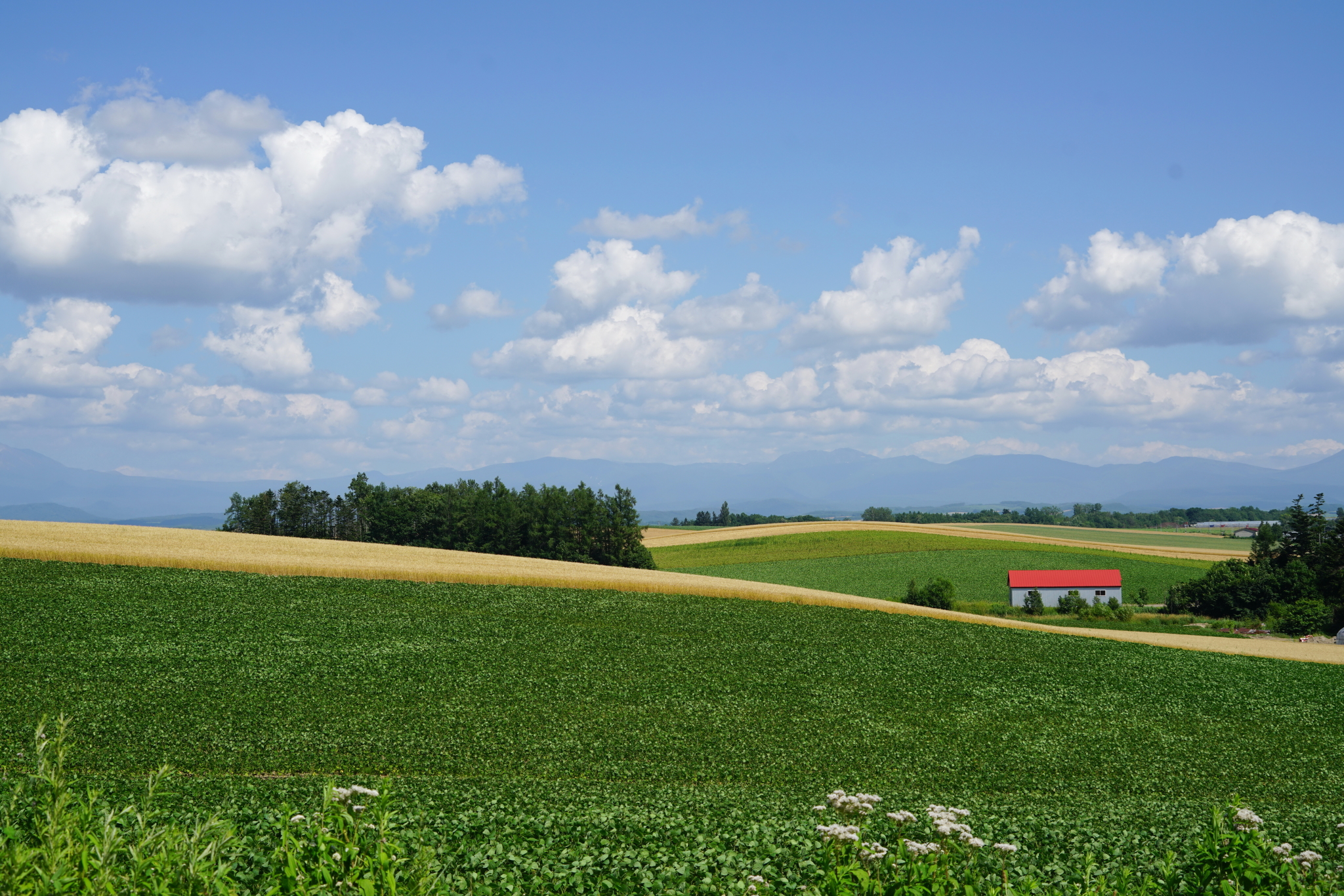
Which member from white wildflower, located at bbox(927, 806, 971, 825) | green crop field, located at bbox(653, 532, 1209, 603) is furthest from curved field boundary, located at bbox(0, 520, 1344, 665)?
white wildflower, located at bbox(927, 806, 971, 825)

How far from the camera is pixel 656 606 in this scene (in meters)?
46.3

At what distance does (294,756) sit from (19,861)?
1716cm

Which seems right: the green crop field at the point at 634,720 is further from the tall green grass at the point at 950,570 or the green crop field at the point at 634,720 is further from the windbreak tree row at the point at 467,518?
the windbreak tree row at the point at 467,518

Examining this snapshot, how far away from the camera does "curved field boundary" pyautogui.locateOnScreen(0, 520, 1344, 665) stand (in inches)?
1863

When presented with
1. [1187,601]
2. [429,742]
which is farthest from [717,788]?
[1187,601]

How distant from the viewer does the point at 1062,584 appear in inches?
3334

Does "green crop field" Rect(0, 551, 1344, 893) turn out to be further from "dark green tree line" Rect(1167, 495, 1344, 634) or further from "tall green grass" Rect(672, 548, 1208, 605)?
"tall green grass" Rect(672, 548, 1208, 605)

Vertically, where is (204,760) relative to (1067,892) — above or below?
below

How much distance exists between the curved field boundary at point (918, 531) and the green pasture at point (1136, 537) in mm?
2913

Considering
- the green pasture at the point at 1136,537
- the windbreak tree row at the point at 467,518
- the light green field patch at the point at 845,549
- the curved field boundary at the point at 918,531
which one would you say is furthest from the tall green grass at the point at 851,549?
the green pasture at the point at 1136,537

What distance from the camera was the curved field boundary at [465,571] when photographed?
1863 inches

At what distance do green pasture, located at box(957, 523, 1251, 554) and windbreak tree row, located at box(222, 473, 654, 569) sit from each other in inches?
2839

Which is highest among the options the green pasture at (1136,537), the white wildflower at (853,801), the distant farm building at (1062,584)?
the white wildflower at (853,801)

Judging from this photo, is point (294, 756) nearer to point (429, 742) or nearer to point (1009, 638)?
point (429, 742)
